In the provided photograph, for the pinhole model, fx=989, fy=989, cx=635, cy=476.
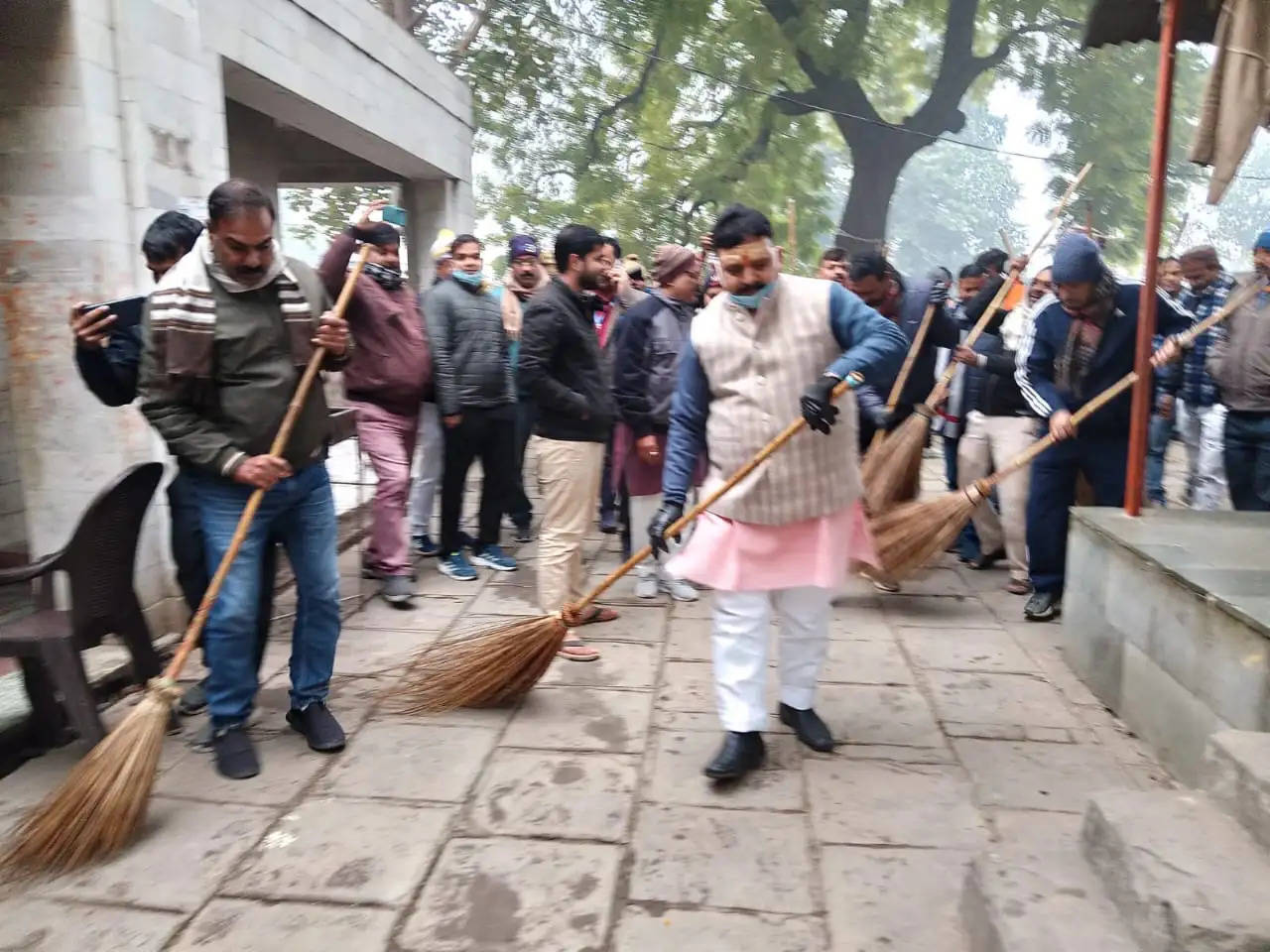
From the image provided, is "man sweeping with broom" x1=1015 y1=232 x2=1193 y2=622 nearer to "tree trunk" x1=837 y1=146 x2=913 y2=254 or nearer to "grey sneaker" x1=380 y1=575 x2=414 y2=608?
"grey sneaker" x1=380 y1=575 x2=414 y2=608

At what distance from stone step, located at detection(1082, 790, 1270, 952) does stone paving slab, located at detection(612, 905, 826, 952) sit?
0.69 meters

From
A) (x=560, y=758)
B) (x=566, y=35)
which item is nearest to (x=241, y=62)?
(x=560, y=758)

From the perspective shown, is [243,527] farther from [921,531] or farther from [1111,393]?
[1111,393]

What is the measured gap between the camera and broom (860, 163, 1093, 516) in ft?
16.9

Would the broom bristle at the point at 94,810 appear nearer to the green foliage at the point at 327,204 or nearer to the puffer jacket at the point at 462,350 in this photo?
the puffer jacket at the point at 462,350

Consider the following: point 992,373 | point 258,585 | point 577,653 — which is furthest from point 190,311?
point 992,373

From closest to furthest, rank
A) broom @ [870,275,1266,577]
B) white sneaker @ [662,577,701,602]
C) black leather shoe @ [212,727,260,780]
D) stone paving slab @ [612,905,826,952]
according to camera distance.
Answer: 1. stone paving slab @ [612,905,826,952]
2. black leather shoe @ [212,727,260,780]
3. broom @ [870,275,1266,577]
4. white sneaker @ [662,577,701,602]

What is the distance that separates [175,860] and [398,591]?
2362 mm

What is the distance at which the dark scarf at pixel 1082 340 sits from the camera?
14.5ft

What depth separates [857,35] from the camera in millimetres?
21016

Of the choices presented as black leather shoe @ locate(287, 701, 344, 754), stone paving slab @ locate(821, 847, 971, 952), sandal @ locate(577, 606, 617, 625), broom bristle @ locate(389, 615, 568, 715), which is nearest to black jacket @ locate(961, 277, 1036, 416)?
sandal @ locate(577, 606, 617, 625)

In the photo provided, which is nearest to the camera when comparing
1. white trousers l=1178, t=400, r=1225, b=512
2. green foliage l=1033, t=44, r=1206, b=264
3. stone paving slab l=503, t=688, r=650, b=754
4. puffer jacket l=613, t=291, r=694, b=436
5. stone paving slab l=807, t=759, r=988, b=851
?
stone paving slab l=807, t=759, r=988, b=851

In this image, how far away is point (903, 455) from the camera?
5.19m

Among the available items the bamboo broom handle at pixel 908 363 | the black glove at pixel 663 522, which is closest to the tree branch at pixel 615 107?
the bamboo broom handle at pixel 908 363
